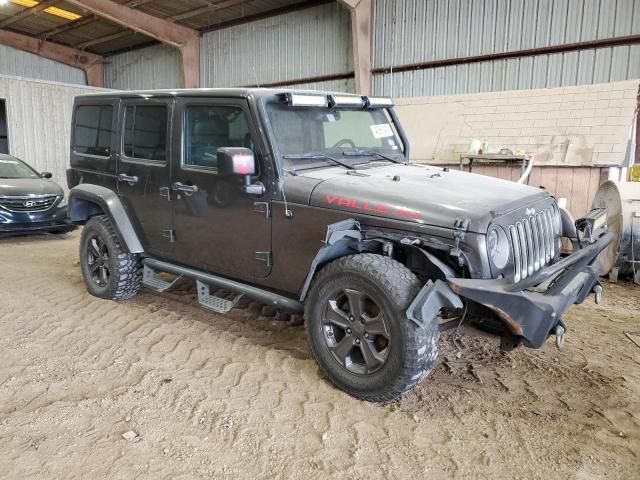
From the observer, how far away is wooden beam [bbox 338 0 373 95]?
35.5ft

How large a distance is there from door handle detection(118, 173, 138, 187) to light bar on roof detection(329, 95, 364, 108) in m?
1.81

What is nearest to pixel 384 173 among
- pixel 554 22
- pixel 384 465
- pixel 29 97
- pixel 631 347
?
pixel 384 465

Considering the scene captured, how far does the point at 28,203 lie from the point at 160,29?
8.00m

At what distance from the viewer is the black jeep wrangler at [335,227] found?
8.89ft

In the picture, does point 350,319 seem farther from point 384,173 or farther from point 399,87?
point 399,87

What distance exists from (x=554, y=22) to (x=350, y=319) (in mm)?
8559

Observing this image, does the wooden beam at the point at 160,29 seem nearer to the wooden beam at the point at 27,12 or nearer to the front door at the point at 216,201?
the wooden beam at the point at 27,12

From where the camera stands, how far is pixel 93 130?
4777 mm

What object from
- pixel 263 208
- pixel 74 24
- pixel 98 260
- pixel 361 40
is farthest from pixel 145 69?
pixel 263 208

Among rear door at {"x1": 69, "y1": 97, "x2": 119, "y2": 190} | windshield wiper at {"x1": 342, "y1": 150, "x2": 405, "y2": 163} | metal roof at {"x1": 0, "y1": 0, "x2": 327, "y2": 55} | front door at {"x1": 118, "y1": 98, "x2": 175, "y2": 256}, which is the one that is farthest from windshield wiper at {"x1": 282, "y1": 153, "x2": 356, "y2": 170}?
metal roof at {"x1": 0, "y1": 0, "x2": 327, "y2": 55}

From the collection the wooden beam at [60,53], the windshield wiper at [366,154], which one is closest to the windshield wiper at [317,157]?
the windshield wiper at [366,154]

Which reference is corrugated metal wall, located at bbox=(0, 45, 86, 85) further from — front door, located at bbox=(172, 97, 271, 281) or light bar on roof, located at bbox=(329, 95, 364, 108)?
light bar on roof, located at bbox=(329, 95, 364, 108)

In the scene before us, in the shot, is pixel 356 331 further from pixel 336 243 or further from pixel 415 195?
pixel 415 195

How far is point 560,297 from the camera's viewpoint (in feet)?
8.64
